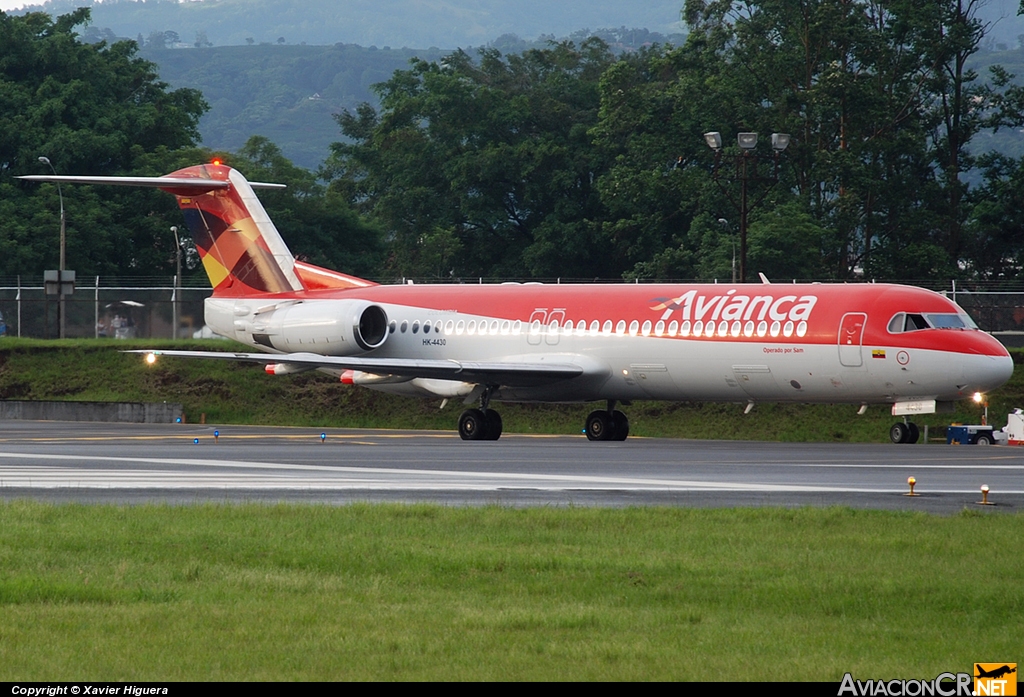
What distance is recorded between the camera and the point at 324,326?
35344 mm

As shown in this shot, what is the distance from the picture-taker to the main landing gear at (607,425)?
33.3 metres

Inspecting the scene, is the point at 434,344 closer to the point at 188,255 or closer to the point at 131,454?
the point at 131,454

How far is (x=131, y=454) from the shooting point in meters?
25.8

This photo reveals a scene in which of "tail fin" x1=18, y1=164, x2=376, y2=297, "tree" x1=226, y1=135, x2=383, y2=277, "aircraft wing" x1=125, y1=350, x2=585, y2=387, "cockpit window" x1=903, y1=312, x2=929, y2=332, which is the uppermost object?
"tree" x1=226, y1=135, x2=383, y2=277

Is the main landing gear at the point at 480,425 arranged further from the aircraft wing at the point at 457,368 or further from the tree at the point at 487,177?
the tree at the point at 487,177

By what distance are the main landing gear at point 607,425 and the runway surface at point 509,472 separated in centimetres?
85

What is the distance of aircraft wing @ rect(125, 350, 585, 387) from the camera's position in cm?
3183

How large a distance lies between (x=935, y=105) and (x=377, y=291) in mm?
42004

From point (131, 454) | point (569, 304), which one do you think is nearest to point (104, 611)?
point (131, 454)

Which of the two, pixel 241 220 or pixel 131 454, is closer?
pixel 131 454

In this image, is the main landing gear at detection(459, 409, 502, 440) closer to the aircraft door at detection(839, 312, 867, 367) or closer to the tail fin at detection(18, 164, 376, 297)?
the tail fin at detection(18, 164, 376, 297)

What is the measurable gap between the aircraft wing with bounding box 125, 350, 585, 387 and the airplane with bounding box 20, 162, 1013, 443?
47mm

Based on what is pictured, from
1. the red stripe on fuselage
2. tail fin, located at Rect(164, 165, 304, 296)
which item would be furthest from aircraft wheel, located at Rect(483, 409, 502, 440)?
tail fin, located at Rect(164, 165, 304, 296)

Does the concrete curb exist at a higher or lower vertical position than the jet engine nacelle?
lower
